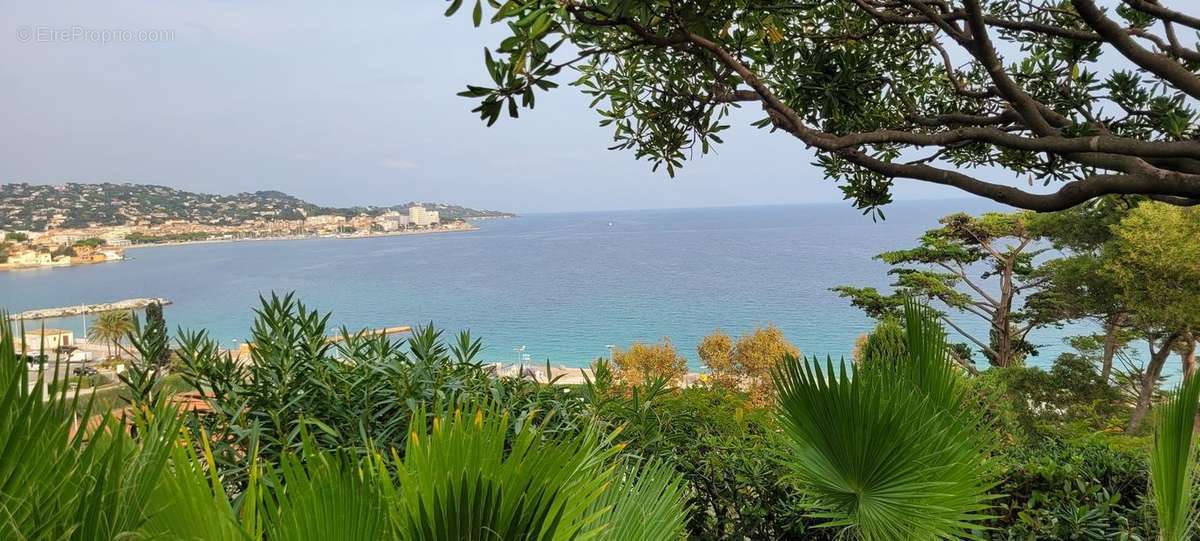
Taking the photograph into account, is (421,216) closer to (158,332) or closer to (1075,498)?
(158,332)

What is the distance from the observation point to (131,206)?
44.9 m

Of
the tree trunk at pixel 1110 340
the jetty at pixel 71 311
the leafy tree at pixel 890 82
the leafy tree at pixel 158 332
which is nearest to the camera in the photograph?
the jetty at pixel 71 311

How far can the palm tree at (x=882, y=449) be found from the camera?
1620mm

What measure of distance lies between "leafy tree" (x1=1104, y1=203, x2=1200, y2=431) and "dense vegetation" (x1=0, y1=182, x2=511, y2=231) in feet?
117

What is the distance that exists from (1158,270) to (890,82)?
12.4 m

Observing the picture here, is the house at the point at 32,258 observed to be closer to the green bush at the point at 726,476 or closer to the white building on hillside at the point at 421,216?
the green bush at the point at 726,476

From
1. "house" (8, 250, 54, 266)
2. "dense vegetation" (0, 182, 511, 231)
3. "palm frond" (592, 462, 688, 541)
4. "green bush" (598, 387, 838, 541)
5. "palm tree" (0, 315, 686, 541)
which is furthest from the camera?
"dense vegetation" (0, 182, 511, 231)

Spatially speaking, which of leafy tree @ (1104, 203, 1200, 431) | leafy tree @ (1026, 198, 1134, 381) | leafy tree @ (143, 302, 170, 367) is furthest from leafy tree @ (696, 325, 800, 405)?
leafy tree @ (143, 302, 170, 367)

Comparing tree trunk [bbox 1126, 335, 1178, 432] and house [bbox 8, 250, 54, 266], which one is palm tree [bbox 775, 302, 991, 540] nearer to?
tree trunk [bbox 1126, 335, 1178, 432]

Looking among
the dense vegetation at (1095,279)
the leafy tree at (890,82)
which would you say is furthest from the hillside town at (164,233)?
the dense vegetation at (1095,279)

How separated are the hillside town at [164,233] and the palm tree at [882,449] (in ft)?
63.9

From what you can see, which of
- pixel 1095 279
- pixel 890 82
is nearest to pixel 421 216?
pixel 1095 279

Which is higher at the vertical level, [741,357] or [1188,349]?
[1188,349]

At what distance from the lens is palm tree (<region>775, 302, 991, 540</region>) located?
162 cm
